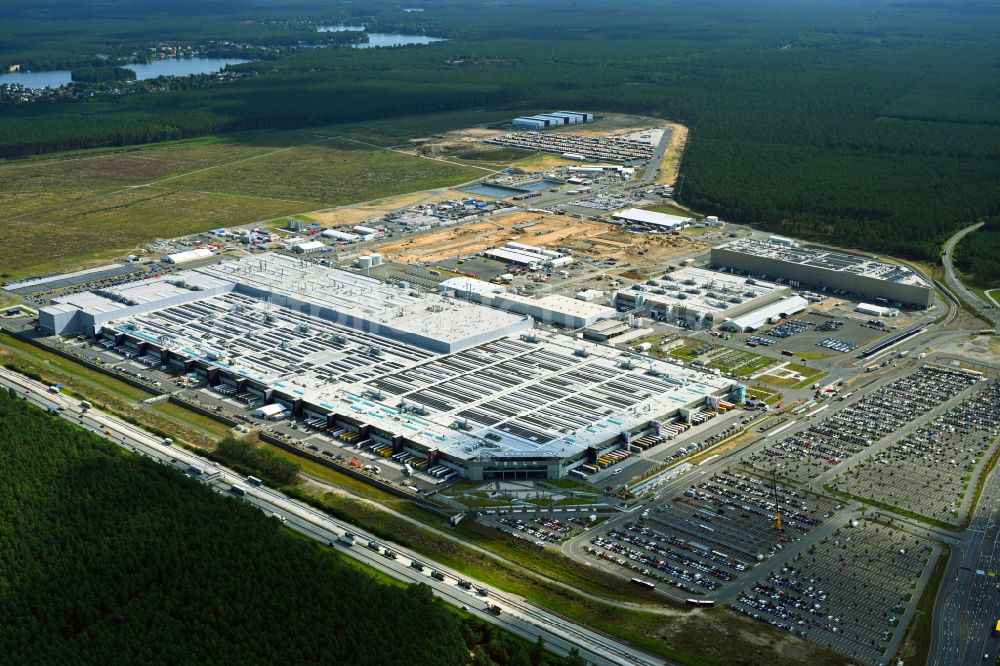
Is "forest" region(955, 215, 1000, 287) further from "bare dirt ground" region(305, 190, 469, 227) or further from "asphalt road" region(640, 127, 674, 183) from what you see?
"bare dirt ground" region(305, 190, 469, 227)

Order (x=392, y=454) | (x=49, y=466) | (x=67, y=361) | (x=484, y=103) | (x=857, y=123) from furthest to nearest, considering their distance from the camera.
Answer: (x=484, y=103) < (x=857, y=123) < (x=67, y=361) < (x=392, y=454) < (x=49, y=466)

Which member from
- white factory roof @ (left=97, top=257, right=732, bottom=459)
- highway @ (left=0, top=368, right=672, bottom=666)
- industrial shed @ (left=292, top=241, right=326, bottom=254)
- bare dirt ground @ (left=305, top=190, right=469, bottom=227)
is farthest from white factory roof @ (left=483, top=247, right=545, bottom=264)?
highway @ (left=0, top=368, right=672, bottom=666)

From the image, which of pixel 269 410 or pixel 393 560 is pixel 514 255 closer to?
pixel 269 410

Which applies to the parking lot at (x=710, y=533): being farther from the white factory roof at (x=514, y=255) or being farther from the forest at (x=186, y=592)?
the white factory roof at (x=514, y=255)

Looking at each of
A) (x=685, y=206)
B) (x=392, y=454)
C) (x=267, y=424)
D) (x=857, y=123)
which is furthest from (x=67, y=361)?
(x=857, y=123)

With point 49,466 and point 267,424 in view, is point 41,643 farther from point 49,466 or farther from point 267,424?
point 267,424

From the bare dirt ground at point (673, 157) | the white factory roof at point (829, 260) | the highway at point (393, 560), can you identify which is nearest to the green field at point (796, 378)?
the white factory roof at point (829, 260)
